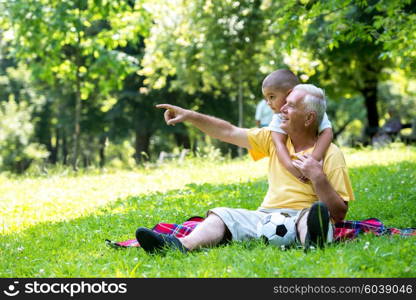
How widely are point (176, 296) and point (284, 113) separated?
6.44ft

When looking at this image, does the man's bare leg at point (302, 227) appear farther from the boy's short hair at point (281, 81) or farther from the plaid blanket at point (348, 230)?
the boy's short hair at point (281, 81)

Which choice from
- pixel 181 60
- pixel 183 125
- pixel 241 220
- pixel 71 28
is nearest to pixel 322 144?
pixel 241 220

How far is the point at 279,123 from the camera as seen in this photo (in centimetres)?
472

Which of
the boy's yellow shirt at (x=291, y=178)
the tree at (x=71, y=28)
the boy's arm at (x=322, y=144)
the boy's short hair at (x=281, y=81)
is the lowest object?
the boy's yellow shirt at (x=291, y=178)

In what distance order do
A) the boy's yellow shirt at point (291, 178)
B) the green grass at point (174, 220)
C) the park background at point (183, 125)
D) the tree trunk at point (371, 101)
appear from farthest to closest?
the tree trunk at point (371, 101) < the boy's yellow shirt at point (291, 178) < the park background at point (183, 125) < the green grass at point (174, 220)

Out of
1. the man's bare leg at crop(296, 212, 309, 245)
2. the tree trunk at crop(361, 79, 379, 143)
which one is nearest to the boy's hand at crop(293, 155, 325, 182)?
the man's bare leg at crop(296, 212, 309, 245)

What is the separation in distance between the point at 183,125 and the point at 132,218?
21.6 metres

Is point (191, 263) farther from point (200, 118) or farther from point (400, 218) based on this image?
point (400, 218)

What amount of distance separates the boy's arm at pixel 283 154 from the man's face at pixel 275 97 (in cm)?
27

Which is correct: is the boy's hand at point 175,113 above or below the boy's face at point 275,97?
below

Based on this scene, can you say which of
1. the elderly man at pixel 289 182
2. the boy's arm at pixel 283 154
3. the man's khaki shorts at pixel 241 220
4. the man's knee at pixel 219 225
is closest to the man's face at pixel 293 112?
the elderly man at pixel 289 182

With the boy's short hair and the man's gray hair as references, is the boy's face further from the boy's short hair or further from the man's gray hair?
the man's gray hair

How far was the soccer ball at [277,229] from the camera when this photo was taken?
4.29 m

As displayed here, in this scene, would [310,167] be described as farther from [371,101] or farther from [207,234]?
[371,101]
